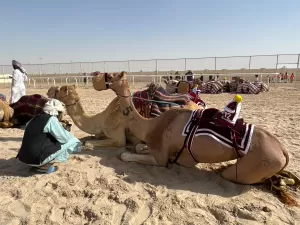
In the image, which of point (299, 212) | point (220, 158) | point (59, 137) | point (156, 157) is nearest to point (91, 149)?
point (59, 137)

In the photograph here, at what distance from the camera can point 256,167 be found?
10.4ft

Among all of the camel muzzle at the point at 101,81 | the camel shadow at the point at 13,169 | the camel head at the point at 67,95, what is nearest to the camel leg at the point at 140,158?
the camel muzzle at the point at 101,81

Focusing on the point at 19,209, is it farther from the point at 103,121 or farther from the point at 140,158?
the point at 103,121

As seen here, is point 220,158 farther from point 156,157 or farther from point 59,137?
point 59,137

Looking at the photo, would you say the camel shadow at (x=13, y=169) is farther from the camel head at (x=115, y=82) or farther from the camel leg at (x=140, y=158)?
the camel head at (x=115, y=82)

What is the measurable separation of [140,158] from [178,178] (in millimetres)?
653

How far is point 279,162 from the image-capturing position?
313cm

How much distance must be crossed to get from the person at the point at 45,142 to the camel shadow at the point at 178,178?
67 centimetres

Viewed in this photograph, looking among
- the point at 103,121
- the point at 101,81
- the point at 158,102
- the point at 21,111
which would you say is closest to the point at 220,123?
the point at 158,102

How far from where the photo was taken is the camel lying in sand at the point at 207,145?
10.4ft

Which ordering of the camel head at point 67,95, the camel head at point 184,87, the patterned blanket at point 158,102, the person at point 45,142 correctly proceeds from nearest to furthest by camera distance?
the person at point 45,142
the patterned blanket at point 158,102
the camel head at point 67,95
the camel head at point 184,87

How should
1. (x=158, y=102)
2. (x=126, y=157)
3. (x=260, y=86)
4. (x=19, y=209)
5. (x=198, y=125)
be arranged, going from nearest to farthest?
(x=19, y=209) → (x=198, y=125) → (x=126, y=157) → (x=158, y=102) → (x=260, y=86)

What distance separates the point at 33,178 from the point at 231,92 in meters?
13.7

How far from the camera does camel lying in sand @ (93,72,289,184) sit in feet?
10.4
